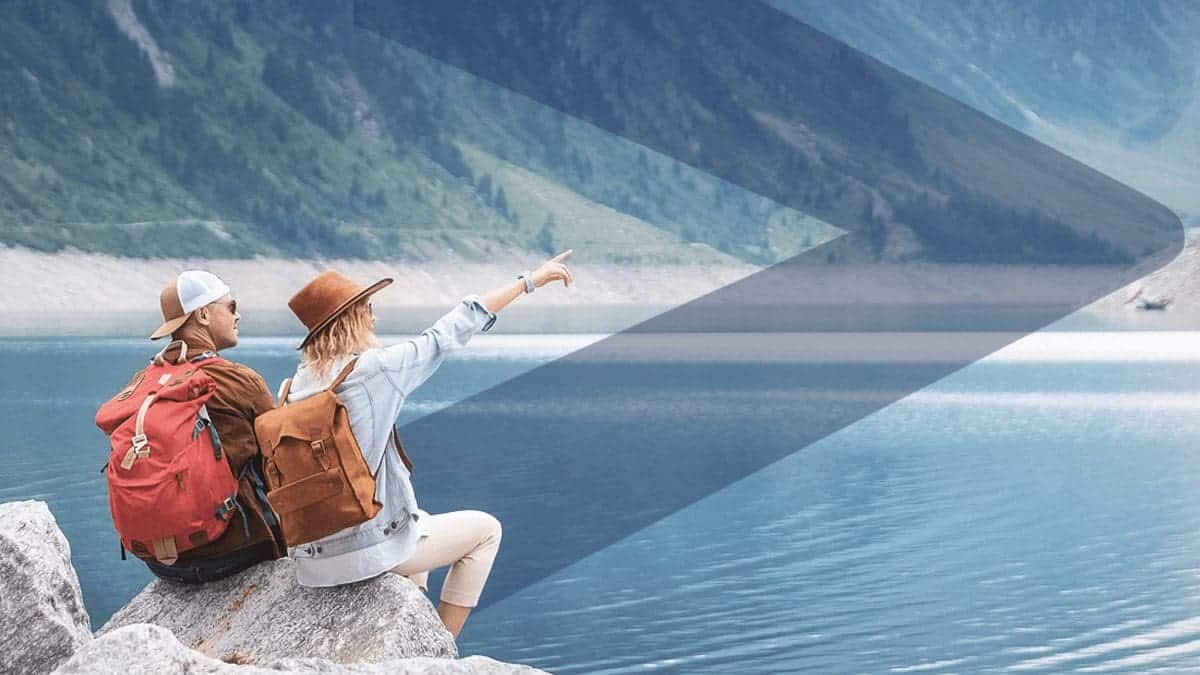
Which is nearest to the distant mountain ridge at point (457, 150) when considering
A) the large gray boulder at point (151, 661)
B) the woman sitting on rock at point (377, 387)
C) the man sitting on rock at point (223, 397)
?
the man sitting on rock at point (223, 397)

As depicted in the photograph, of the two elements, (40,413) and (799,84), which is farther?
(799,84)

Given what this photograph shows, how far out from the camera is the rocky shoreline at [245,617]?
3986 mm

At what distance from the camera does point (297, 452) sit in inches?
151

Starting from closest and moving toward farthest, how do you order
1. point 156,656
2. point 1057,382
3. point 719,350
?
point 156,656 → point 1057,382 → point 719,350

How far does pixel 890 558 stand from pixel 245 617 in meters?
6.41

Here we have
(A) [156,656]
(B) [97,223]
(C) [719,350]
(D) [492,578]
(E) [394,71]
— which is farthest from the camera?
(E) [394,71]

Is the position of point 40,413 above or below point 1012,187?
below

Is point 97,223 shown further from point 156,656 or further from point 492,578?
point 156,656

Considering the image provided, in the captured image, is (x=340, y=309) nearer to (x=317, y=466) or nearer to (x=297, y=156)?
(x=317, y=466)

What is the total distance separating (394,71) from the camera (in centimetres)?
12412

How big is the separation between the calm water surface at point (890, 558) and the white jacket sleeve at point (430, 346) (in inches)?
133

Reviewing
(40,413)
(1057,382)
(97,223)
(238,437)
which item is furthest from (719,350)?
(97,223)

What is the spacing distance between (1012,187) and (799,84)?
23.3m
